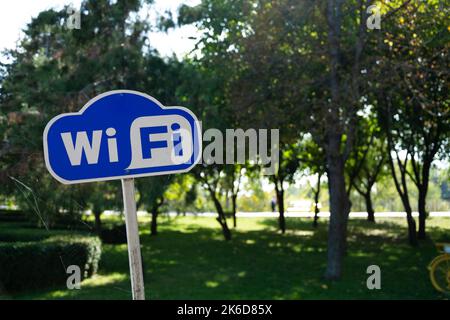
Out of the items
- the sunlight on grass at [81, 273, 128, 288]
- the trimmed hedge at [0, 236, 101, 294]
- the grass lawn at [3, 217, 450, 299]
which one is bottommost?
the grass lawn at [3, 217, 450, 299]

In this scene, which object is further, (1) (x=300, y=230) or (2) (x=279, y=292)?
(1) (x=300, y=230)

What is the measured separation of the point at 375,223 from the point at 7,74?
2341cm

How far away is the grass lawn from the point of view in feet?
35.4

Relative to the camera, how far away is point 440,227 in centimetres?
2017

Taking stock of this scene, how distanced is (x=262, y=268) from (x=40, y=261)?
593 cm

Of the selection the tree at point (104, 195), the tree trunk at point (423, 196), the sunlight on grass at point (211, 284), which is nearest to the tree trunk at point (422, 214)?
the tree trunk at point (423, 196)

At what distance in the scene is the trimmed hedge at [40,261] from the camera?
33.9 ft

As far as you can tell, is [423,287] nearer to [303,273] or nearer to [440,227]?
[303,273]

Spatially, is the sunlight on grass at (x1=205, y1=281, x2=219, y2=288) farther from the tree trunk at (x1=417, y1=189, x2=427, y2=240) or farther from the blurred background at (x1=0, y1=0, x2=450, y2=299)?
the tree trunk at (x1=417, y1=189, x2=427, y2=240)

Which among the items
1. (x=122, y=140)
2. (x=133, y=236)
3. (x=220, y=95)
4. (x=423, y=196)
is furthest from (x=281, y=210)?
(x=122, y=140)

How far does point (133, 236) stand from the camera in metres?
1.95

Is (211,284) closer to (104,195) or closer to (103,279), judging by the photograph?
(103,279)

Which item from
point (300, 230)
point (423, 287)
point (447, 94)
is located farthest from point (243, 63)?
point (300, 230)

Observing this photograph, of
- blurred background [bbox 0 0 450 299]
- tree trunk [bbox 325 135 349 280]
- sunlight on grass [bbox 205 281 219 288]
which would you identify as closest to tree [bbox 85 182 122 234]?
blurred background [bbox 0 0 450 299]
